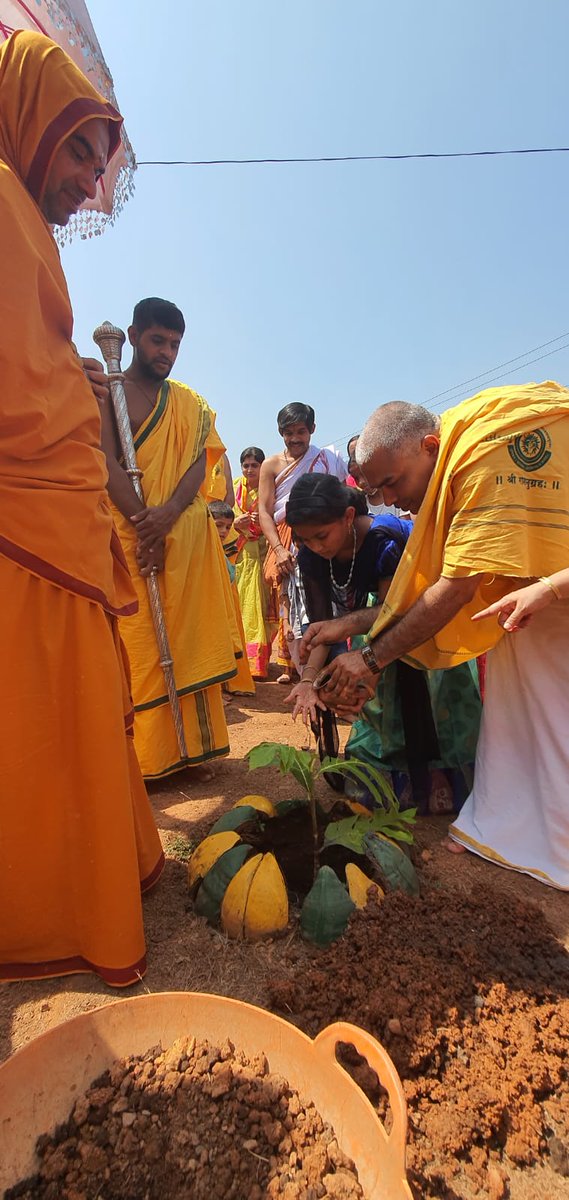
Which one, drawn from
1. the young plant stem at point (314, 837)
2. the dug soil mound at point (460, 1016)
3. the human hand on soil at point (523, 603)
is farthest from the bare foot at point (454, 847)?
the human hand on soil at point (523, 603)

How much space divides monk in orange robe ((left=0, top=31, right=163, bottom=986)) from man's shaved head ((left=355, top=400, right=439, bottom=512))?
Answer: 1016 mm

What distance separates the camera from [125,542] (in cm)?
289

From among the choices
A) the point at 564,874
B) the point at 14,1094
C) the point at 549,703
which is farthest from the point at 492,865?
the point at 14,1094

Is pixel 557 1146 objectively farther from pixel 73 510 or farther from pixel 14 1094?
pixel 73 510

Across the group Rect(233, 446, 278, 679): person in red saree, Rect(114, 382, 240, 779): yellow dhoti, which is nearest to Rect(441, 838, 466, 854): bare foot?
Rect(114, 382, 240, 779): yellow dhoti

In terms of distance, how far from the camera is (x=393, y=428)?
88.3 inches

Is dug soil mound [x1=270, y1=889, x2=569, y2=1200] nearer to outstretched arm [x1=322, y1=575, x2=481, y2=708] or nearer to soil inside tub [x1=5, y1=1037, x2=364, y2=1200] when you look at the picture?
soil inside tub [x1=5, y1=1037, x2=364, y2=1200]

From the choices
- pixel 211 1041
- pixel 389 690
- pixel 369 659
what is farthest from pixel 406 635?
pixel 211 1041

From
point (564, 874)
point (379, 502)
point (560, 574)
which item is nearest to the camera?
point (560, 574)

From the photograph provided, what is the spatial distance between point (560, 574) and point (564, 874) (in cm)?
106

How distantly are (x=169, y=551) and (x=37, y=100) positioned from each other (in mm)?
1748

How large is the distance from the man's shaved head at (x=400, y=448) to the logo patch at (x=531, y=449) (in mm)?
326

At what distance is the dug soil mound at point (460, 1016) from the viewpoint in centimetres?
118

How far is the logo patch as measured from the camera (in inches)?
78.9
